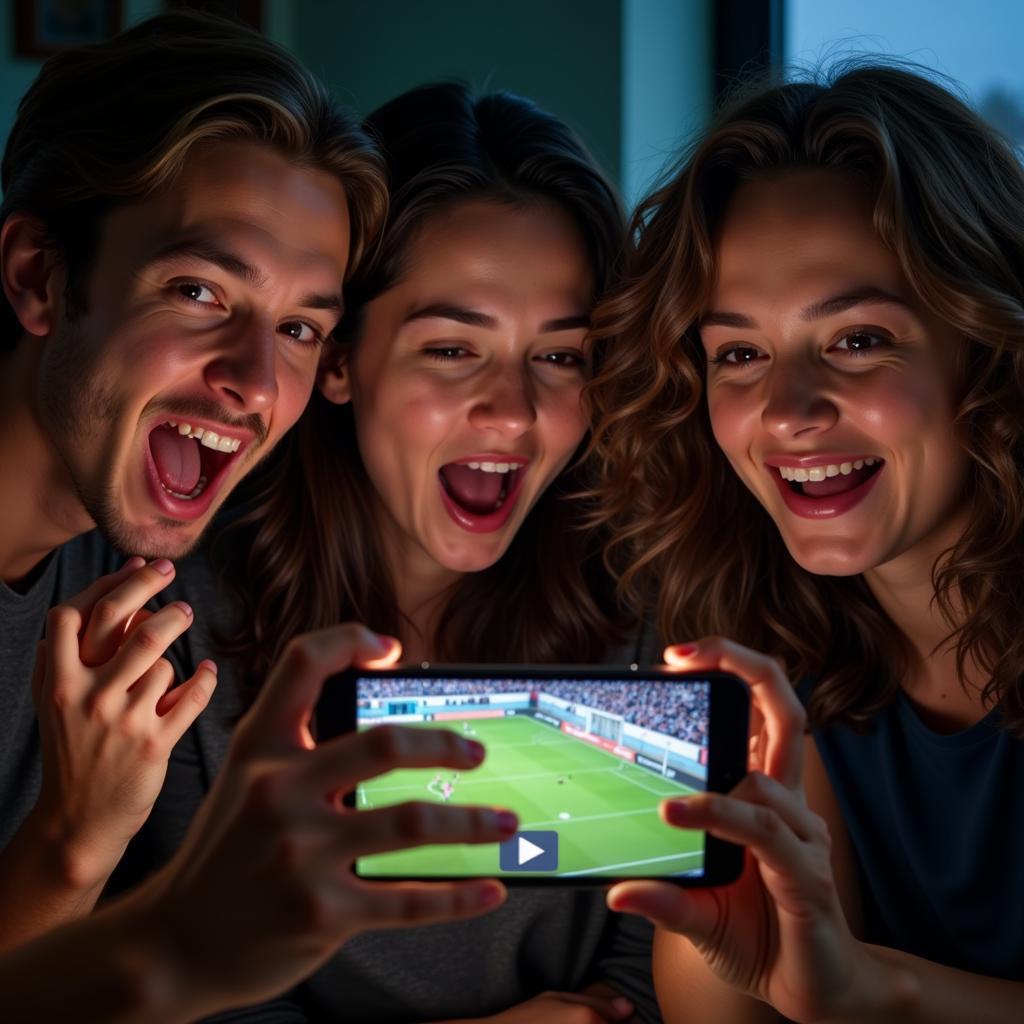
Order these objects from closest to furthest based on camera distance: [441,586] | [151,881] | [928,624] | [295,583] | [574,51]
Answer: [151,881] < [928,624] < [295,583] < [441,586] < [574,51]

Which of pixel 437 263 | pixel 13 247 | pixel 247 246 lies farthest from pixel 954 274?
pixel 13 247

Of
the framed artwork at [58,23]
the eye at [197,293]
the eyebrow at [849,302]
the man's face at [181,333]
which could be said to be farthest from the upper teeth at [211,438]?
the framed artwork at [58,23]

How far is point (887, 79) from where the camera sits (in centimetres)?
142

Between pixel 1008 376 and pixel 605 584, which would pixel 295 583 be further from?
pixel 1008 376

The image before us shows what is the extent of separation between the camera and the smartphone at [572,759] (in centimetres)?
98

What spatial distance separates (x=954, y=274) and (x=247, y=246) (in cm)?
84

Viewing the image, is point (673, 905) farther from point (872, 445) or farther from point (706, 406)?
point (706, 406)

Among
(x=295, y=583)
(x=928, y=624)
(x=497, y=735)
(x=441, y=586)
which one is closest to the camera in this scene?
(x=497, y=735)

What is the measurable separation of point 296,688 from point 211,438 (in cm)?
70

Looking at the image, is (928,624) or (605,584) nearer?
(928,624)

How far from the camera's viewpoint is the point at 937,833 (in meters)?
1.44

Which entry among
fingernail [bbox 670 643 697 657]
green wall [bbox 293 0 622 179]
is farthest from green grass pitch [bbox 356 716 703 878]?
green wall [bbox 293 0 622 179]

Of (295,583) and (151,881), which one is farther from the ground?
(295,583)

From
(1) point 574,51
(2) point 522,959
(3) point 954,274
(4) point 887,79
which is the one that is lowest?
(2) point 522,959
